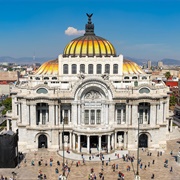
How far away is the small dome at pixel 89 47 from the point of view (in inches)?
3051

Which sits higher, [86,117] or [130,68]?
[130,68]

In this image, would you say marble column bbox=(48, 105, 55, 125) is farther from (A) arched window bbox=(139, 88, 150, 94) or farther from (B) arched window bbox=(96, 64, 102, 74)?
(A) arched window bbox=(139, 88, 150, 94)

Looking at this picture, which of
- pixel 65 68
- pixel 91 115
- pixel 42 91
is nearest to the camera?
pixel 42 91

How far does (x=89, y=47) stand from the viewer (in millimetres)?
77625

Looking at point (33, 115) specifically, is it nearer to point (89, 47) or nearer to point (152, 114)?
point (89, 47)

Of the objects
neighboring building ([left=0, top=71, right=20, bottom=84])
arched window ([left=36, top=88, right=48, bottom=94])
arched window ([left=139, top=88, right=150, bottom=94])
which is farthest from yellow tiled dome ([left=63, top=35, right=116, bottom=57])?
neighboring building ([left=0, top=71, right=20, bottom=84])

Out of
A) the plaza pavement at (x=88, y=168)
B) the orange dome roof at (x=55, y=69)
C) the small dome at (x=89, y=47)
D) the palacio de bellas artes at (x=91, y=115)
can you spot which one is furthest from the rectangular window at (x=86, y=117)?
the small dome at (x=89, y=47)

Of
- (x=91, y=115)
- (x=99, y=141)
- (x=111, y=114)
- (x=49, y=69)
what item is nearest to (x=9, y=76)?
(x=49, y=69)

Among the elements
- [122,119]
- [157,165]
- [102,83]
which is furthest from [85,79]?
[157,165]

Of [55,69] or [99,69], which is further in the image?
[55,69]

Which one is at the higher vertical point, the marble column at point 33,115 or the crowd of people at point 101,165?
the marble column at point 33,115

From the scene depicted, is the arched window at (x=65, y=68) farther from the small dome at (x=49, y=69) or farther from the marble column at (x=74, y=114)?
the marble column at (x=74, y=114)

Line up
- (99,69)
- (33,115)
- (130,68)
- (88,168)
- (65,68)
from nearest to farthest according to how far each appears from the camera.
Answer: (88,168)
(33,115)
(99,69)
(65,68)
(130,68)

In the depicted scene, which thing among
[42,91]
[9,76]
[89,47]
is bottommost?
[42,91]
